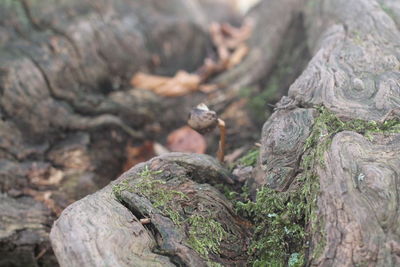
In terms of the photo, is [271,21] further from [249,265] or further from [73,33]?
[249,265]

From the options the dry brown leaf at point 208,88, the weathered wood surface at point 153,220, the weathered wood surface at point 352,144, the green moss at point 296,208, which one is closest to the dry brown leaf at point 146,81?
the dry brown leaf at point 208,88

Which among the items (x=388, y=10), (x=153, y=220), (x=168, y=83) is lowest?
(x=168, y=83)

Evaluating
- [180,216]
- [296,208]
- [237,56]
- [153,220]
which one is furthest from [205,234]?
[237,56]

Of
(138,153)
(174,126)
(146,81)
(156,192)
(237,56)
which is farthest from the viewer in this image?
(237,56)

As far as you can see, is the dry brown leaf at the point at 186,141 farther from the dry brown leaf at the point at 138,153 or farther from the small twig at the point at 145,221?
the small twig at the point at 145,221

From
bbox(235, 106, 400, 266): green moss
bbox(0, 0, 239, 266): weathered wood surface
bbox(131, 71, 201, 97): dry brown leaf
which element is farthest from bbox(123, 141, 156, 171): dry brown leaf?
bbox(235, 106, 400, 266): green moss

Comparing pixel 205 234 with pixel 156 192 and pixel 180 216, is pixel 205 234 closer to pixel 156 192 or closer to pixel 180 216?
pixel 180 216

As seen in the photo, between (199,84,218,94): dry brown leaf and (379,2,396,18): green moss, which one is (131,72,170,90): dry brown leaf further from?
(379,2,396,18): green moss
